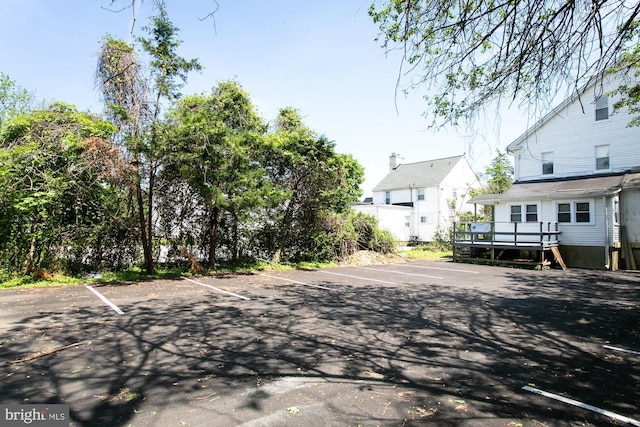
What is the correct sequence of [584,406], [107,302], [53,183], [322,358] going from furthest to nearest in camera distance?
[53,183] → [107,302] → [322,358] → [584,406]

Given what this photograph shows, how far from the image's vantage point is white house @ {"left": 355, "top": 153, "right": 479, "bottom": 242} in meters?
26.7

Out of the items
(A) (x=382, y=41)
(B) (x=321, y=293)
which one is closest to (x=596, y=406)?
(A) (x=382, y=41)

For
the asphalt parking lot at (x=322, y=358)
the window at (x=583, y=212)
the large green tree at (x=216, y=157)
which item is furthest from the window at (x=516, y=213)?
the large green tree at (x=216, y=157)

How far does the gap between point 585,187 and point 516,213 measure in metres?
3.00

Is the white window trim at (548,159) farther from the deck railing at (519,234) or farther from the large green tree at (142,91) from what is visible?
the large green tree at (142,91)

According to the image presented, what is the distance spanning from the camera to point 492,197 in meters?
17.6

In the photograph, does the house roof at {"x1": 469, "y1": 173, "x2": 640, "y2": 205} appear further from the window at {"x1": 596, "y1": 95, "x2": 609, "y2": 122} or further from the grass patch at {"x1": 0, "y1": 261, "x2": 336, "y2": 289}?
the grass patch at {"x1": 0, "y1": 261, "x2": 336, "y2": 289}

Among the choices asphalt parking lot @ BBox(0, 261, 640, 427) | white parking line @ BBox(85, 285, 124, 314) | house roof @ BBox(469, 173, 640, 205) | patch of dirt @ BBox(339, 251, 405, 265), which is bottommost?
white parking line @ BBox(85, 285, 124, 314)

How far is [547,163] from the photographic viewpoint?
17891mm

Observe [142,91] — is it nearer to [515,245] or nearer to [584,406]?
[584,406]

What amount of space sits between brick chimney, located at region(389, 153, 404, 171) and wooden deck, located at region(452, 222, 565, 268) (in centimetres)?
1596

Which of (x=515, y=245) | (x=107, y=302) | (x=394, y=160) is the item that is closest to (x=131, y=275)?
(x=107, y=302)

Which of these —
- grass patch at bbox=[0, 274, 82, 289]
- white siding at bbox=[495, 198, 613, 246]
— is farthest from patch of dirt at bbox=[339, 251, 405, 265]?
grass patch at bbox=[0, 274, 82, 289]

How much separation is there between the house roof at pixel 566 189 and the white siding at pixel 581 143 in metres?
0.62
